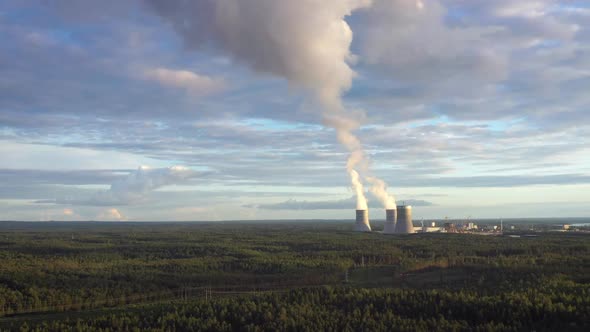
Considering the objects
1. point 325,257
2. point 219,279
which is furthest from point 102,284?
point 325,257

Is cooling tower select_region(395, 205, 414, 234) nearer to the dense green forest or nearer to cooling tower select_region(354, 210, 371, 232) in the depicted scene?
cooling tower select_region(354, 210, 371, 232)

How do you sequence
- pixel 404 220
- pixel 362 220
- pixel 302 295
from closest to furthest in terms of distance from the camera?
1. pixel 302 295
2. pixel 404 220
3. pixel 362 220

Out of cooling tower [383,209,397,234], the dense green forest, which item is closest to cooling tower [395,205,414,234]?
cooling tower [383,209,397,234]

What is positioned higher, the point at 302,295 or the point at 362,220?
the point at 362,220

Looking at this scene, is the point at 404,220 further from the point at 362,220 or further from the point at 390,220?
the point at 362,220

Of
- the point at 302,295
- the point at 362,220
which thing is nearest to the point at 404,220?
the point at 362,220

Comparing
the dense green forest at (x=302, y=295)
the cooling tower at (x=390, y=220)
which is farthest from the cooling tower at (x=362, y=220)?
the dense green forest at (x=302, y=295)

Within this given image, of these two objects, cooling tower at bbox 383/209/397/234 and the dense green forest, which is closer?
the dense green forest

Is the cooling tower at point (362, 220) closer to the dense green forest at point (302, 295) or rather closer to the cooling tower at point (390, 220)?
the cooling tower at point (390, 220)

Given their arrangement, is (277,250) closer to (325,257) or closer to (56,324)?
(325,257)
